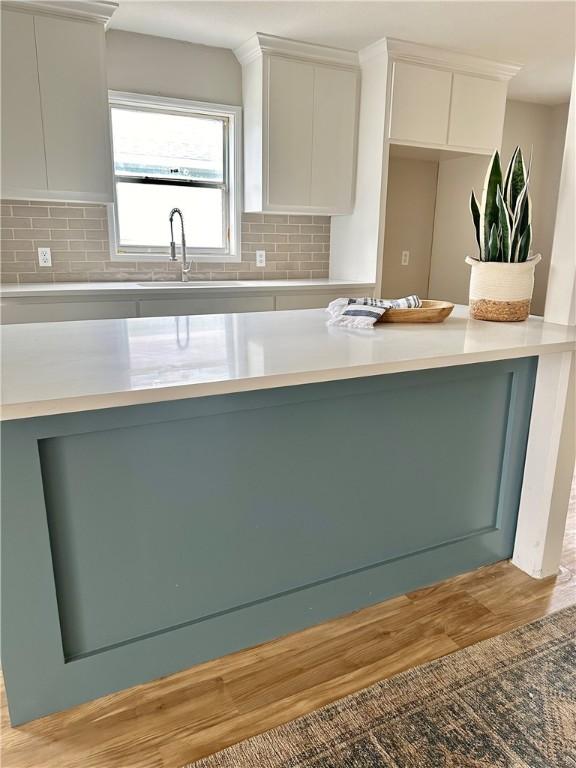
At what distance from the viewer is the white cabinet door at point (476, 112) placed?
3.65 meters

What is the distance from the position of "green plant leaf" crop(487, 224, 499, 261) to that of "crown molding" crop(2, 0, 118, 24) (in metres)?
2.33

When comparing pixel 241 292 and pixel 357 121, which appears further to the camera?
pixel 357 121

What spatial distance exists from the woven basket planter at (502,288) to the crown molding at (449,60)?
2.11m

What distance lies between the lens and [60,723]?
4.46 ft

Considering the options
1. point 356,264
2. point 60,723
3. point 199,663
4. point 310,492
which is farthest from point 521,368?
point 356,264

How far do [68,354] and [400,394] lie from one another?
969mm

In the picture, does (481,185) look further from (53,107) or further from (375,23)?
(53,107)

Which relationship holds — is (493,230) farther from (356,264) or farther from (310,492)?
(356,264)

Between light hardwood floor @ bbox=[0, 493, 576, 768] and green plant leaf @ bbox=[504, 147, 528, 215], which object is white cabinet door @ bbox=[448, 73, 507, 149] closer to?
green plant leaf @ bbox=[504, 147, 528, 215]

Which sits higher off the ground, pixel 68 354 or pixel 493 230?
pixel 493 230

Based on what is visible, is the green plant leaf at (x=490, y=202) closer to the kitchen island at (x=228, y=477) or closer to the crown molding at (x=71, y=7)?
the kitchen island at (x=228, y=477)

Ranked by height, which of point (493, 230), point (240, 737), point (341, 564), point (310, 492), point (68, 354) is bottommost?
point (240, 737)

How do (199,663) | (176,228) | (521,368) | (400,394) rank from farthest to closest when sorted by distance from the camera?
1. (176,228)
2. (521,368)
3. (400,394)
4. (199,663)

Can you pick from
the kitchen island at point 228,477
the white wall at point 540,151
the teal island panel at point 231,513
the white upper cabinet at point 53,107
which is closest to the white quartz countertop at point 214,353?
the kitchen island at point 228,477
